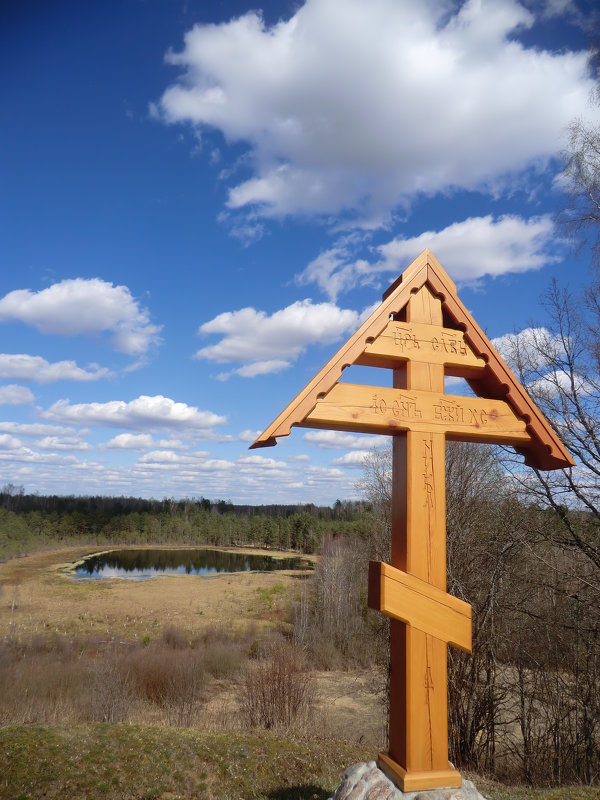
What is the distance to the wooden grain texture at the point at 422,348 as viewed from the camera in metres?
3.80

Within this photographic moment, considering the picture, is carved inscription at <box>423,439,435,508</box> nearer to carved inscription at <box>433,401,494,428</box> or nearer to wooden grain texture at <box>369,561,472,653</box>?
carved inscription at <box>433,401,494,428</box>

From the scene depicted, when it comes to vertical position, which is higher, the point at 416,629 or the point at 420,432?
the point at 420,432

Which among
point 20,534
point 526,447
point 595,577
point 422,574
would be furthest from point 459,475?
point 20,534

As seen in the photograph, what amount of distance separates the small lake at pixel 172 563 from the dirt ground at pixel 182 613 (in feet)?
28.2

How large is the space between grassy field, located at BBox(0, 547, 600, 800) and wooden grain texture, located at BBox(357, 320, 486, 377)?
4460 mm

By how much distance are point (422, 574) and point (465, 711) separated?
9.02 m

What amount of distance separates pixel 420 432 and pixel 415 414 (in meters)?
0.13

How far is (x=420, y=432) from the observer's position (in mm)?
3717

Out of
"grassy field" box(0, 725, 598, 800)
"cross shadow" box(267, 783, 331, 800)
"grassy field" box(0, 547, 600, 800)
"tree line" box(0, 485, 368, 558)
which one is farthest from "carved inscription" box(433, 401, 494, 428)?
"tree line" box(0, 485, 368, 558)

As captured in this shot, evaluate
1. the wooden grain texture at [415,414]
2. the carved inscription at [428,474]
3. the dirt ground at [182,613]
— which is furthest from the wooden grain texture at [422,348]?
the dirt ground at [182,613]

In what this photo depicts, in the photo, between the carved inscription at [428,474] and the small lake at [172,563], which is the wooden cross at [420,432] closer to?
the carved inscription at [428,474]

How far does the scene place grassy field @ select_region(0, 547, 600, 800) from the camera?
738 centimetres

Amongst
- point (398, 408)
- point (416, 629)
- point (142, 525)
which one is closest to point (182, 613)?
point (416, 629)

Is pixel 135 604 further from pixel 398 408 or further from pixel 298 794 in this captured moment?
pixel 398 408
